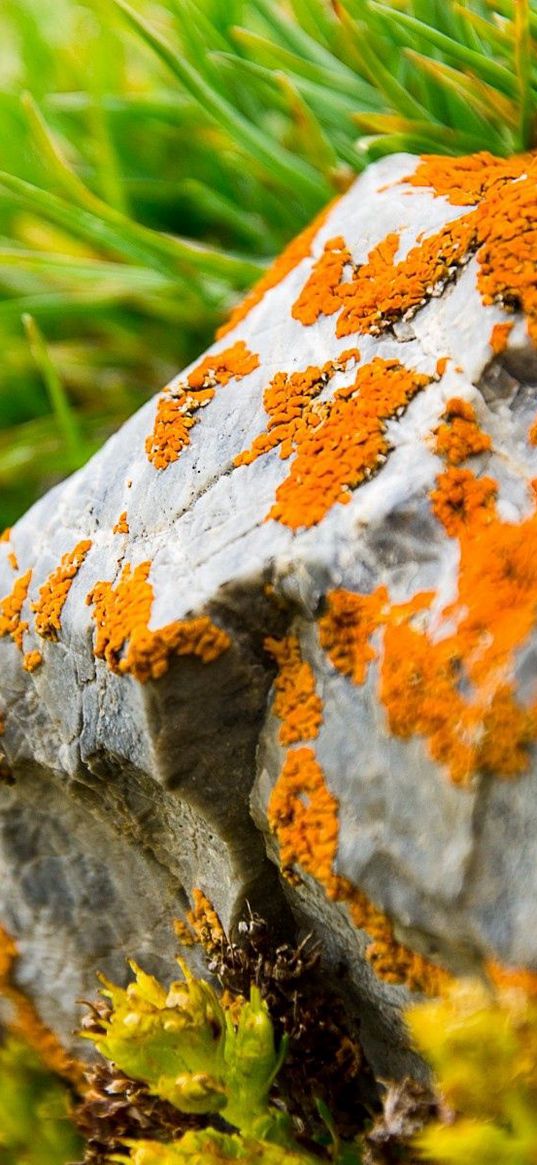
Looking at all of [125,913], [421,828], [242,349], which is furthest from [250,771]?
[242,349]

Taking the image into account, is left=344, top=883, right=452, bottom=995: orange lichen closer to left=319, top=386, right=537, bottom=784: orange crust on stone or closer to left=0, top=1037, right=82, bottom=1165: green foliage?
left=319, top=386, right=537, bottom=784: orange crust on stone

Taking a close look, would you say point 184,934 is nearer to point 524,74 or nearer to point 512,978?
point 512,978

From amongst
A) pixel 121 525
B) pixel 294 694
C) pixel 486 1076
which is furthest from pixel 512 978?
pixel 121 525

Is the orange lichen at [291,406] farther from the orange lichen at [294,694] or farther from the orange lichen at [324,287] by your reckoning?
the orange lichen at [294,694]

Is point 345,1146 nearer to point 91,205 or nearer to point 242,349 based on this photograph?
point 242,349

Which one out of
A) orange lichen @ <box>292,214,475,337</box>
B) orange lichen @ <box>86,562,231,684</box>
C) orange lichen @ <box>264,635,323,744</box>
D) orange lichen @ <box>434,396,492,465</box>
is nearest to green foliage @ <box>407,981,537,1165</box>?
orange lichen @ <box>264,635,323,744</box>
